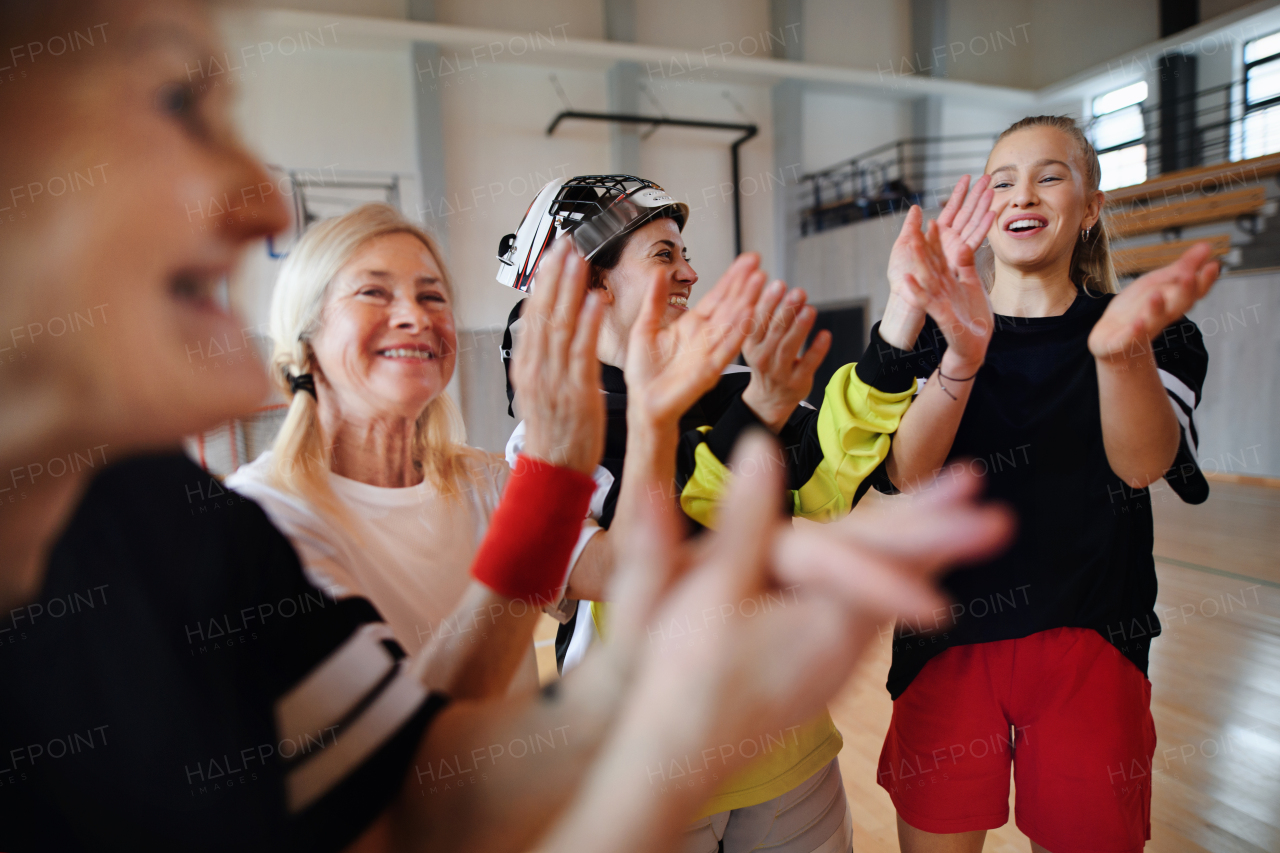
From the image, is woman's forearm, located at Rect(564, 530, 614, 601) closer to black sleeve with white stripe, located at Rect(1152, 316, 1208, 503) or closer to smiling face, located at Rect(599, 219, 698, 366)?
smiling face, located at Rect(599, 219, 698, 366)

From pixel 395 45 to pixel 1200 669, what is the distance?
18.4 ft

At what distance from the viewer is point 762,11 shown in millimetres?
6117

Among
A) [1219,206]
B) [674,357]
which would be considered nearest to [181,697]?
[674,357]

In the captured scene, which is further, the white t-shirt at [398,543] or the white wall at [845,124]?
the white wall at [845,124]

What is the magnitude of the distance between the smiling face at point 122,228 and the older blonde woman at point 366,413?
16 centimetres

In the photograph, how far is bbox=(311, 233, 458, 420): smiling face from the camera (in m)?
0.57

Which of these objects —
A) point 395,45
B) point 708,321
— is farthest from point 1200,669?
point 395,45

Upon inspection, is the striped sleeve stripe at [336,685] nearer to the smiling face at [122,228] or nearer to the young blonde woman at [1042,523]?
the smiling face at [122,228]

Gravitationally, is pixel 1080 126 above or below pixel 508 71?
below

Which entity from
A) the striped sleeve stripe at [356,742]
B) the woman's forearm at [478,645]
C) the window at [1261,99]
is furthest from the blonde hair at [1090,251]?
the window at [1261,99]

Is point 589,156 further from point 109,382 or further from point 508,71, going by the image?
point 109,382

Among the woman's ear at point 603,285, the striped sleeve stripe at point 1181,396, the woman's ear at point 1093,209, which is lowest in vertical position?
the striped sleeve stripe at point 1181,396

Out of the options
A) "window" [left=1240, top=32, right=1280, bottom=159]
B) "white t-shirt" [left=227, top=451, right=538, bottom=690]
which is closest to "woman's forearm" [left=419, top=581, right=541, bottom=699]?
"white t-shirt" [left=227, top=451, right=538, bottom=690]

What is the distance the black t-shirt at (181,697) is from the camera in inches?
15.5
